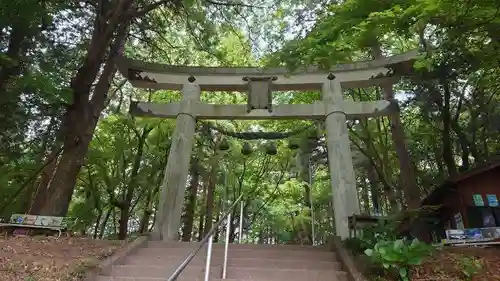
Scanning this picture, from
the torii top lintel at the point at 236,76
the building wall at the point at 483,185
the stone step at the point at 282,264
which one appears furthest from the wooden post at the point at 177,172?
the building wall at the point at 483,185

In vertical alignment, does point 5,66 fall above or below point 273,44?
below

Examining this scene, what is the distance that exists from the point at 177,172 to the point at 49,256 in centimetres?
295

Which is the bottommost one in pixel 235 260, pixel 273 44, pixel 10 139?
pixel 235 260

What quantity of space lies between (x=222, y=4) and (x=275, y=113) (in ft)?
9.81

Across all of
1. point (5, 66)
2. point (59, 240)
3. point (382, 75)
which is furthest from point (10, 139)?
point (382, 75)

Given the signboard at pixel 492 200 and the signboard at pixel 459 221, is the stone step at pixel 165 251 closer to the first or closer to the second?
the signboard at pixel 459 221

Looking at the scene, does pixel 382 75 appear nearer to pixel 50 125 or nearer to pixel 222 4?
pixel 222 4

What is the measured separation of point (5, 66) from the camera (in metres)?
7.10

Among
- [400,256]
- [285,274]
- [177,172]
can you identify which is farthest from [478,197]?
[177,172]

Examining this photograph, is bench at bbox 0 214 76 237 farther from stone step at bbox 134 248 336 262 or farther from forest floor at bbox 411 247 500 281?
forest floor at bbox 411 247 500 281

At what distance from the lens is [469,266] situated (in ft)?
13.7

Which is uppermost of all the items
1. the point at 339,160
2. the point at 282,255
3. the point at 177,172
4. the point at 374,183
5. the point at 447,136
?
the point at 447,136

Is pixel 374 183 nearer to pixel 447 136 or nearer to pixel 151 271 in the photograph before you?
pixel 447 136

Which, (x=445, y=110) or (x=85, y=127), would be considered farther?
(x=445, y=110)
